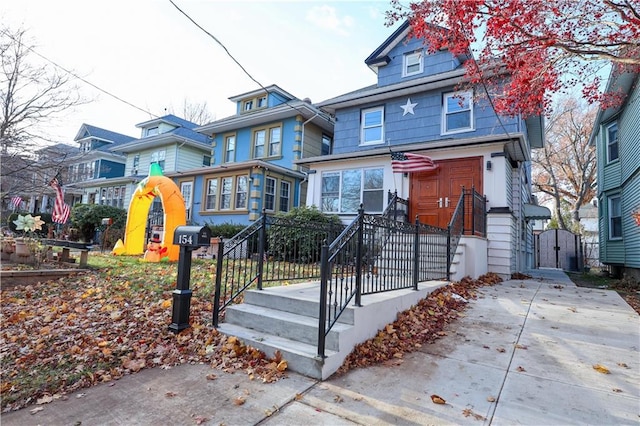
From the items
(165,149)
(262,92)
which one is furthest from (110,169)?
(262,92)

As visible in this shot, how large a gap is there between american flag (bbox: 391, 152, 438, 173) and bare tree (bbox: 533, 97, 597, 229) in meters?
15.6

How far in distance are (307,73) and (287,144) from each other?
623 cm

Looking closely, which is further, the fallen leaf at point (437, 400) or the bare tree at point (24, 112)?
the bare tree at point (24, 112)

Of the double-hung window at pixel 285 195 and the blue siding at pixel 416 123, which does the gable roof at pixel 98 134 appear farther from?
the blue siding at pixel 416 123

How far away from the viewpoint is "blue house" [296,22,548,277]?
876 centimetres

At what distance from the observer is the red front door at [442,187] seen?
30.4 feet

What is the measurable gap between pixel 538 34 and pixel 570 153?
821 inches

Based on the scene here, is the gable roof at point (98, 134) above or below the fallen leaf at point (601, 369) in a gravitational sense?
above

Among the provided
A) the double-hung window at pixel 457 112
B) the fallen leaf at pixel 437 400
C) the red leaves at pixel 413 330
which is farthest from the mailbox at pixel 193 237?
the double-hung window at pixel 457 112

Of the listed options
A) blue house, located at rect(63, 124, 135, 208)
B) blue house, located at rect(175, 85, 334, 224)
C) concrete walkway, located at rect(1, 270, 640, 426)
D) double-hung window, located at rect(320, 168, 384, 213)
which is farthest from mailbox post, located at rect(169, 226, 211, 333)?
blue house, located at rect(63, 124, 135, 208)

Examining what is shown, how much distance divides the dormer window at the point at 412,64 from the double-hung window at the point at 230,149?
9.06 m

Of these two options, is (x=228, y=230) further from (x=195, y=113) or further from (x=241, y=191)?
(x=195, y=113)

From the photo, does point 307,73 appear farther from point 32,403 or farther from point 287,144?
point 32,403

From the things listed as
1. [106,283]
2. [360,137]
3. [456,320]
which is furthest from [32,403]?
[360,137]
